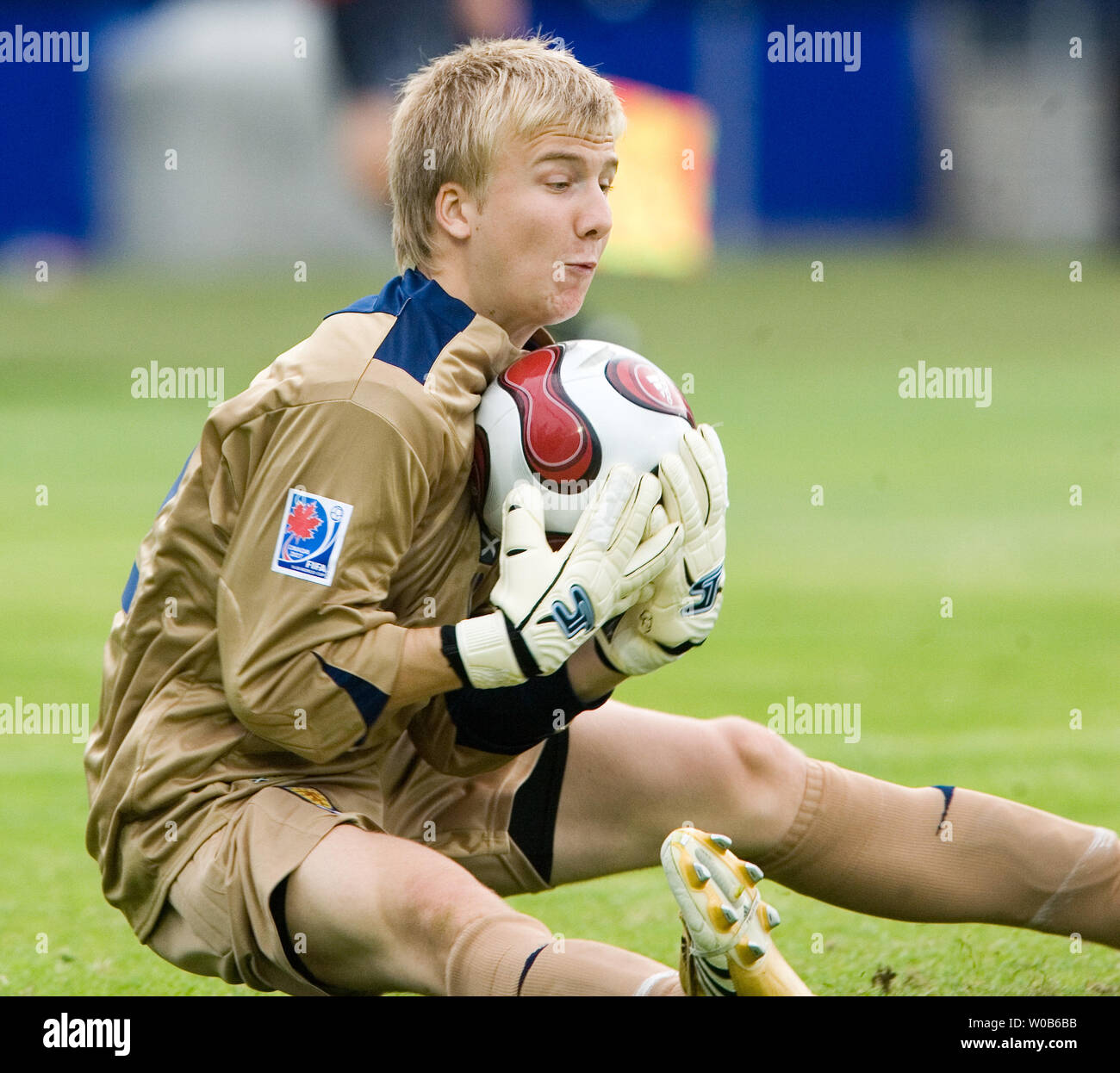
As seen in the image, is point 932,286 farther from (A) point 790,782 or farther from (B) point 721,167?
(A) point 790,782

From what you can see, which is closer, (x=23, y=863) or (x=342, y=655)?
(x=342, y=655)

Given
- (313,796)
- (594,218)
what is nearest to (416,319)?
(594,218)

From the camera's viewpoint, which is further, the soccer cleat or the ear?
the ear

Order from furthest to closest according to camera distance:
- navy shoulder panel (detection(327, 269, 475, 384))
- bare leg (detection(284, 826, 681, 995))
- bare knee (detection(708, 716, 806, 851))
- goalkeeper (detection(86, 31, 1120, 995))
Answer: bare knee (detection(708, 716, 806, 851)) < navy shoulder panel (detection(327, 269, 475, 384)) < goalkeeper (detection(86, 31, 1120, 995)) < bare leg (detection(284, 826, 681, 995))

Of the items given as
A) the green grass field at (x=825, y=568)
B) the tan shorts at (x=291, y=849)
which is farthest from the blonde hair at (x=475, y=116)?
the green grass field at (x=825, y=568)

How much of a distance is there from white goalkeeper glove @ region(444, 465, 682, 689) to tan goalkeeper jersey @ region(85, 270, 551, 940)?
0.52 ft

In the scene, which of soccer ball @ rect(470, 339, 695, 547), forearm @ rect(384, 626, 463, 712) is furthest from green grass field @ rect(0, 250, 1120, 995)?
soccer ball @ rect(470, 339, 695, 547)

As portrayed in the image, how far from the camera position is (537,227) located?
129 inches

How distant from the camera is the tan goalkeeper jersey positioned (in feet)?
9.80

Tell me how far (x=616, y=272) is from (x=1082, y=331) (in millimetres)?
7736

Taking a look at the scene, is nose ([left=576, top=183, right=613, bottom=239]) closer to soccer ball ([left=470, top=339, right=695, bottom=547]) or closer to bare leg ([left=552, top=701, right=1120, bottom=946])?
soccer ball ([left=470, top=339, right=695, bottom=547])
